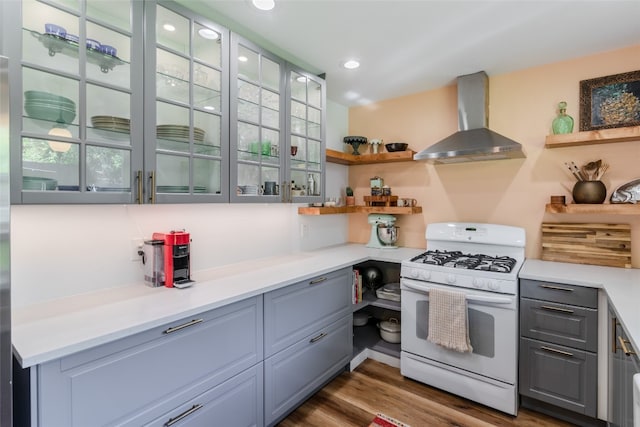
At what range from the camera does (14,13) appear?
111cm

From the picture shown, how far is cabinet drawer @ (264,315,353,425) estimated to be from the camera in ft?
5.88

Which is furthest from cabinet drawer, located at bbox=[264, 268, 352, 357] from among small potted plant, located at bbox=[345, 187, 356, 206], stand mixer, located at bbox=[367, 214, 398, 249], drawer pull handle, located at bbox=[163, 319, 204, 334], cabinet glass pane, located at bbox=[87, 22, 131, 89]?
cabinet glass pane, located at bbox=[87, 22, 131, 89]

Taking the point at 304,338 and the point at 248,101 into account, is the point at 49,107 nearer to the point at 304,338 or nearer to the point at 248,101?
the point at 248,101

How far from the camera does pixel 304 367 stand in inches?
79.5

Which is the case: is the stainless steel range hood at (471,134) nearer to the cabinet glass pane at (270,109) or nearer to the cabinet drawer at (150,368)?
the cabinet glass pane at (270,109)

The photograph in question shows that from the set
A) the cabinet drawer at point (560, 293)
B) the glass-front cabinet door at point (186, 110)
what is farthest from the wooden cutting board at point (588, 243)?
the glass-front cabinet door at point (186, 110)

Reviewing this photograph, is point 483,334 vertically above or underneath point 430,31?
underneath

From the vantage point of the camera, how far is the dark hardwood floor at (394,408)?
195cm

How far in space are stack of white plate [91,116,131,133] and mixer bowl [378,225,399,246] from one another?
228cm

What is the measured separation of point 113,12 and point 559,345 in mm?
2993

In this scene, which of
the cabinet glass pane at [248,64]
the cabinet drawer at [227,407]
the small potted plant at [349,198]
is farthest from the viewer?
the small potted plant at [349,198]

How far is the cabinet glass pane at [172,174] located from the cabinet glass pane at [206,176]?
0.18 ft

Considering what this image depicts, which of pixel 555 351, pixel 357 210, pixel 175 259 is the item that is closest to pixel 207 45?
pixel 175 259

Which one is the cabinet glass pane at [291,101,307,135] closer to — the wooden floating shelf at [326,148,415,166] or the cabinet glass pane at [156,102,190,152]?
the wooden floating shelf at [326,148,415,166]
